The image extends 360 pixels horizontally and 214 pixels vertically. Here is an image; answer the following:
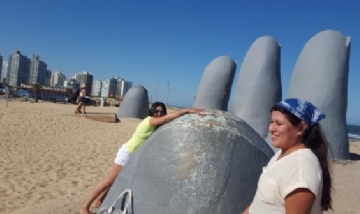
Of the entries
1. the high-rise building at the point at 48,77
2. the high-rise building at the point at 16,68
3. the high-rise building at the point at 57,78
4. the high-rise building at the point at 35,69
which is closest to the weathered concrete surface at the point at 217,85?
the high-rise building at the point at 16,68

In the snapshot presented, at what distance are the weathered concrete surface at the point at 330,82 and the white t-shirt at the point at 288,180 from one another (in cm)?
805

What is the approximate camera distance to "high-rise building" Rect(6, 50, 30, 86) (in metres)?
71.4

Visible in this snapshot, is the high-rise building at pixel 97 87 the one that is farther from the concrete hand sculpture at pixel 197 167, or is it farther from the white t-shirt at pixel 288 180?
the white t-shirt at pixel 288 180

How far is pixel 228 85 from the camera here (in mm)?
13086

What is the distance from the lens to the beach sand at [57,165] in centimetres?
468

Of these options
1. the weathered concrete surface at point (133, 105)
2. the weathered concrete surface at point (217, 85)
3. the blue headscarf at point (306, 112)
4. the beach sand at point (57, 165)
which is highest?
the weathered concrete surface at point (217, 85)

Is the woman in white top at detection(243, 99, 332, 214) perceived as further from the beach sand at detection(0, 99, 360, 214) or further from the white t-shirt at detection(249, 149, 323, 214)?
the beach sand at detection(0, 99, 360, 214)

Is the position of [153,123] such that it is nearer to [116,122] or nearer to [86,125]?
[86,125]

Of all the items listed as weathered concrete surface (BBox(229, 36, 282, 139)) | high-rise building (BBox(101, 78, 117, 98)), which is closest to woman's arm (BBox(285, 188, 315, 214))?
→ weathered concrete surface (BBox(229, 36, 282, 139))

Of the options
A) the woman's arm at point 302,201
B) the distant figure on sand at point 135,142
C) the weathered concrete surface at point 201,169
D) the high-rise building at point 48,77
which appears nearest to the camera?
the woman's arm at point 302,201

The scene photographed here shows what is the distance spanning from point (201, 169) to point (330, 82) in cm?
788

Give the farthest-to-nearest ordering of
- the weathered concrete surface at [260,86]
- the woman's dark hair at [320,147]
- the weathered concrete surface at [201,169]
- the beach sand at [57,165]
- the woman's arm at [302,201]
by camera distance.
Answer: the weathered concrete surface at [260,86] < the beach sand at [57,165] < the weathered concrete surface at [201,169] < the woman's dark hair at [320,147] < the woman's arm at [302,201]

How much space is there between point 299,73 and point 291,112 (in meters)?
8.65

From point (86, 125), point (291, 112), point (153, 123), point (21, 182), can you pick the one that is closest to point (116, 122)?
point (86, 125)
